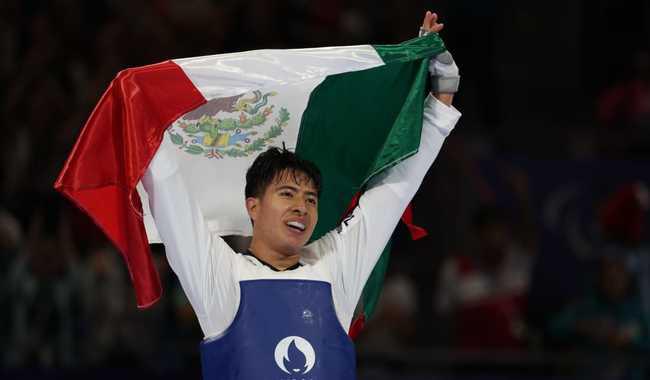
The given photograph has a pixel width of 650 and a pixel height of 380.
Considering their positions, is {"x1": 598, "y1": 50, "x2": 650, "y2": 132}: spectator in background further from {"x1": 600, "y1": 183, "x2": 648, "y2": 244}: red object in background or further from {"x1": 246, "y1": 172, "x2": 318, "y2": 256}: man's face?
{"x1": 246, "y1": 172, "x2": 318, "y2": 256}: man's face

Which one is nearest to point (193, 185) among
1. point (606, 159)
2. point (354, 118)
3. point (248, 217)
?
point (248, 217)

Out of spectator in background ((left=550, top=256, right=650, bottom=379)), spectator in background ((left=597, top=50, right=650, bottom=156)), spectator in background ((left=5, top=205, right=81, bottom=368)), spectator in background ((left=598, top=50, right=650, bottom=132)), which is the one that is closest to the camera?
spectator in background ((left=5, top=205, right=81, bottom=368))

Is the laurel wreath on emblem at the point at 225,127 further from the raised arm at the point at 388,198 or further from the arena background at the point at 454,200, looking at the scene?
the arena background at the point at 454,200

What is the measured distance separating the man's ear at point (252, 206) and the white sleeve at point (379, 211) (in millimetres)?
281

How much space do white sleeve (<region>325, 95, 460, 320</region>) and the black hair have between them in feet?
0.63

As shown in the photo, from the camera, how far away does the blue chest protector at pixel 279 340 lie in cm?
446

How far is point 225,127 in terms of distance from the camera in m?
4.94

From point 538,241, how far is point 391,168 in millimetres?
3557

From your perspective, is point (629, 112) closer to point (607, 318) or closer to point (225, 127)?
point (607, 318)

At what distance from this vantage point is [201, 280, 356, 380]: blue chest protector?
4.46 m

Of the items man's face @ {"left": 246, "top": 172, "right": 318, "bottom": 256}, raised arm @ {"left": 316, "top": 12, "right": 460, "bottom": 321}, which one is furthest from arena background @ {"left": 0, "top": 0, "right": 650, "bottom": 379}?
man's face @ {"left": 246, "top": 172, "right": 318, "bottom": 256}

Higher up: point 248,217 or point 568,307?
point 248,217

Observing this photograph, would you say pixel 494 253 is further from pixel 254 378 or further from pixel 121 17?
pixel 254 378

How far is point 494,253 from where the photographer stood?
26.6 feet
